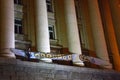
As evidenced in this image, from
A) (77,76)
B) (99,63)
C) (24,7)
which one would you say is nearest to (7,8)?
(24,7)

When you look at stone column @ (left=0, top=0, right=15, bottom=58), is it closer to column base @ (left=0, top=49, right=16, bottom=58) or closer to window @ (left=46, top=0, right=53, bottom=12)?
column base @ (left=0, top=49, right=16, bottom=58)

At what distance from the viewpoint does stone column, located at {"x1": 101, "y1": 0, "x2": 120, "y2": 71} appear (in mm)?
31312

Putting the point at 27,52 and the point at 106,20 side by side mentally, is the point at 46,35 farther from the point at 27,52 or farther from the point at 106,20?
the point at 106,20

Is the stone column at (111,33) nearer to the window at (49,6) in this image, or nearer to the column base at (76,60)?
the column base at (76,60)

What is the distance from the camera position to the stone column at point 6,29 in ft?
74.3

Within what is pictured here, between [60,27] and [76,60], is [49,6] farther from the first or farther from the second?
[76,60]

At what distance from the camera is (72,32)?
1090 inches

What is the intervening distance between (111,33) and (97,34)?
495cm

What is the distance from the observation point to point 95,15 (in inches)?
1178

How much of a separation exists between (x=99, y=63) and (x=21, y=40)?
813 cm

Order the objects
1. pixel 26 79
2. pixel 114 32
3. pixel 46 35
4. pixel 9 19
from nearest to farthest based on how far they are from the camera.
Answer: pixel 26 79 → pixel 9 19 → pixel 46 35 → pixel 114 32

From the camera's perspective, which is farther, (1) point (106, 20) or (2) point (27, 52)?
(1) point (106, 20)

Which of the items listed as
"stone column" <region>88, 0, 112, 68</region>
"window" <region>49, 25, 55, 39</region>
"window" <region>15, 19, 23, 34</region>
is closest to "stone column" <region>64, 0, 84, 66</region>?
"stone column" <region>88, 0, 112, 68</region>

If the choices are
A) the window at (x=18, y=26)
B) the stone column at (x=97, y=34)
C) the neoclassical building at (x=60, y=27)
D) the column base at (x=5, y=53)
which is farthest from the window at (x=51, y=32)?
the column base at (x=5, y=53)
